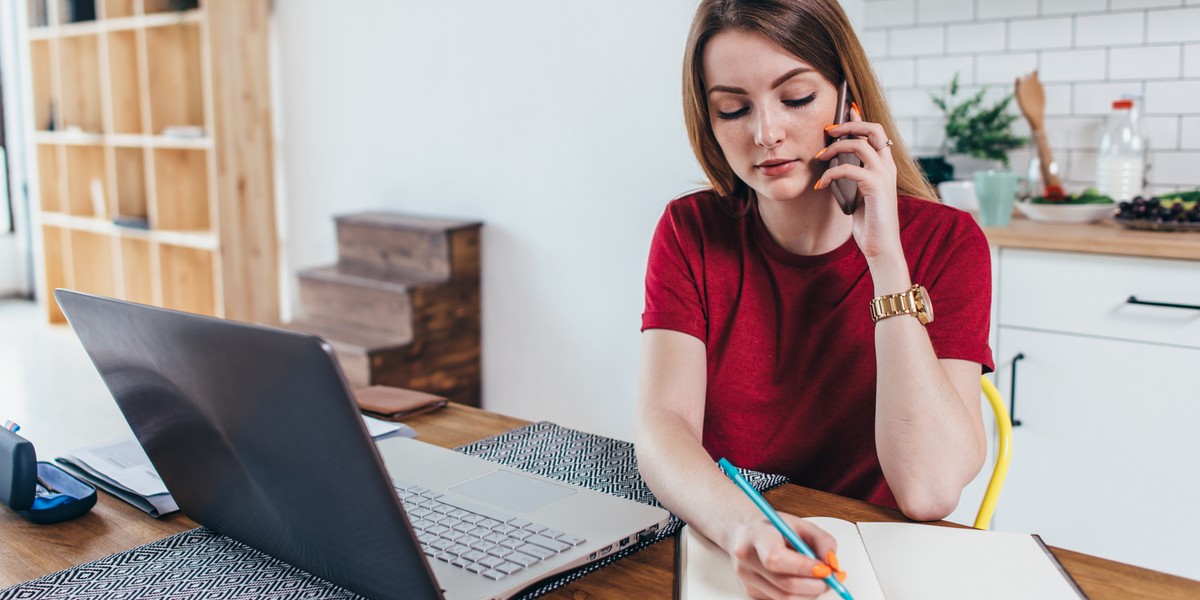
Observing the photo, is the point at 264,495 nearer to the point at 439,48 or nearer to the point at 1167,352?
the point at 1167,352

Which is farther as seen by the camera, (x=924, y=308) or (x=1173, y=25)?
(x=1173, y=25)

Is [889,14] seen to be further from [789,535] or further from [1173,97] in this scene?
[789,535]

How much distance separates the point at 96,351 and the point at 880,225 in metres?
0.89

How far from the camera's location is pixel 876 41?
3041 millimetres

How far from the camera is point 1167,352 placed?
7.13ft

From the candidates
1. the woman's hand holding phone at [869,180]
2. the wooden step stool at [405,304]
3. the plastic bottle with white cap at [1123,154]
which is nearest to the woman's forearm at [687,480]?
the woman's hand holding phone at [869,180]

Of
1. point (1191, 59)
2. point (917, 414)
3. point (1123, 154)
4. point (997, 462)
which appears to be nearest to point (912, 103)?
point (1123, 154)

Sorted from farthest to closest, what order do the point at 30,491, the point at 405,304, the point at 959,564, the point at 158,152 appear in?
the point at 158,152 < the point at 405,304 < the point at 30,491 < the point at 959,564

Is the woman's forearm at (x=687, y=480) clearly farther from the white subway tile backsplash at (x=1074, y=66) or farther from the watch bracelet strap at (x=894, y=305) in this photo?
the white subway tile backsplash at (x=1074, y=66)

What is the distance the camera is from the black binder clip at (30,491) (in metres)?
1.04

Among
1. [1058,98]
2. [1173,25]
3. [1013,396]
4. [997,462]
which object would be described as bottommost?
[1013,396]

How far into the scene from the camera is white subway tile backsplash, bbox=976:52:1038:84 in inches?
109

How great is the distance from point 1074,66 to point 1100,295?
0.76 meters

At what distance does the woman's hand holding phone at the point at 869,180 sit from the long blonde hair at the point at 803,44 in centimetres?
8
